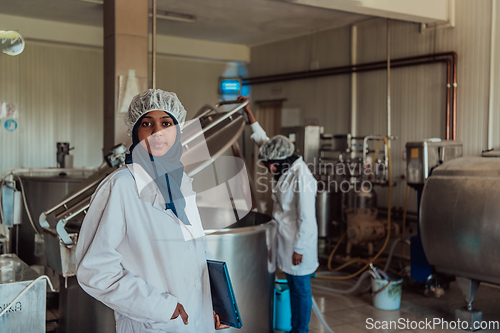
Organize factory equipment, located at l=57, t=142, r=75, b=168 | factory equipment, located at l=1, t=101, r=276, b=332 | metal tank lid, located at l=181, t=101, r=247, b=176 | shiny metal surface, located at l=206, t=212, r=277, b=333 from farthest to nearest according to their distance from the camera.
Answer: factory equipment, located at l=57, t=142, r=75, b=168 → shiny metal surface, located at l=206, t=212, r=277, b=333 → metal tank lid, located at l=181, t=101, r=247, b=176 → factory equipment, located at l=1, t=101, r=276, b=332

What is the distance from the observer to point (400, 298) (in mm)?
4090

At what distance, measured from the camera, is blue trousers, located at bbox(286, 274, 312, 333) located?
10.5 ft

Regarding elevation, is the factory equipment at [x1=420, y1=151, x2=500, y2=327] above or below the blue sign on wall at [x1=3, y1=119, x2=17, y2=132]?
below

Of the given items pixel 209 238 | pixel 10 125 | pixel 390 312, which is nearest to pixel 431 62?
pixel 390 312

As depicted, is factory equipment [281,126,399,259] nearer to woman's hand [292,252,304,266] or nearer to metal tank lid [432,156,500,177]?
metal tank lid [432,156,500,177]

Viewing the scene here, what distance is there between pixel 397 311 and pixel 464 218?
101 cm

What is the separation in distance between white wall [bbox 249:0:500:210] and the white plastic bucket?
1.79 meters

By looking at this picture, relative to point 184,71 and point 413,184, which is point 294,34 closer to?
point 184,71

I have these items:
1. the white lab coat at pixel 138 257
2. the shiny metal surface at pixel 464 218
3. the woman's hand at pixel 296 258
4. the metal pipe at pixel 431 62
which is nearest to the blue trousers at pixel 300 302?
the woman's hand at pixel 296 258

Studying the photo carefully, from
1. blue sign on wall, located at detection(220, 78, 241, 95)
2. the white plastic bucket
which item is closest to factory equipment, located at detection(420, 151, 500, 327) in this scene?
the white plastic bucket

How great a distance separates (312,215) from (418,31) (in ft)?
11.3

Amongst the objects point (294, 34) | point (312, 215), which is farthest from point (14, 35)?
point (294, 34)

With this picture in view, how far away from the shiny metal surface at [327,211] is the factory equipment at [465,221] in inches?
74.4

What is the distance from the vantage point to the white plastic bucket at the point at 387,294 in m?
3.99
